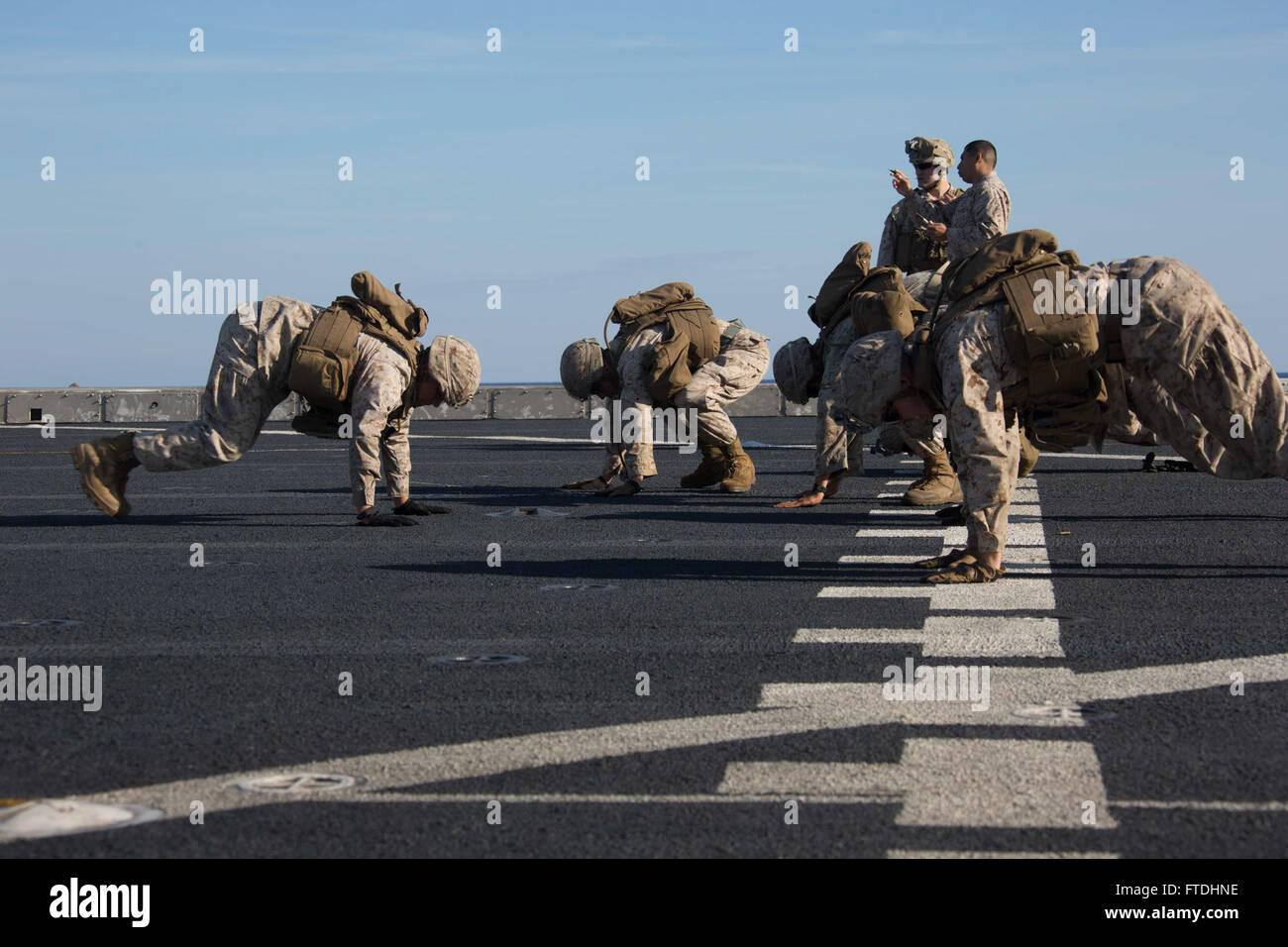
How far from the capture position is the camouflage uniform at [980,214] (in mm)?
10742

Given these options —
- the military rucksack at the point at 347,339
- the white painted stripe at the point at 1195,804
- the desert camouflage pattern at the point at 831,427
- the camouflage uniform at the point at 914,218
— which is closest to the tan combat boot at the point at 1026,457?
the desert camouflage pattern at the point at 831,427

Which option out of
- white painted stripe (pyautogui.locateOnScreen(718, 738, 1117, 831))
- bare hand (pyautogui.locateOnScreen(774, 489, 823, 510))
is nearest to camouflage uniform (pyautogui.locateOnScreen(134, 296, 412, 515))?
bare hand (pyautogui.locateOnScreen(774, 489, 823, 510))

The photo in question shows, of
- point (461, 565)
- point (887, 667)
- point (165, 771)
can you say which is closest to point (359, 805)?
point (165, 771)

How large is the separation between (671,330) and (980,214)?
10.1ft

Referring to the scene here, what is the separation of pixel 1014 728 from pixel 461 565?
457 centimetres

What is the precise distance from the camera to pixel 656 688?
5305 mm

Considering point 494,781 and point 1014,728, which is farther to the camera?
point 1014,728

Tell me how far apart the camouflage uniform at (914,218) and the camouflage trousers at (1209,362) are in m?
4.37

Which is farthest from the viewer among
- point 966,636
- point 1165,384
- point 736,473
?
point 736,473

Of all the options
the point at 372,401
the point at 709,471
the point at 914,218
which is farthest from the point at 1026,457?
the point at 372,401

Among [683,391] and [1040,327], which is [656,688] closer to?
[1040,327]

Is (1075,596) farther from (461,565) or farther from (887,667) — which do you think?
(461,565)

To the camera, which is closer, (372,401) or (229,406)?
(372,401)

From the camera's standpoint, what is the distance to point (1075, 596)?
720cm
